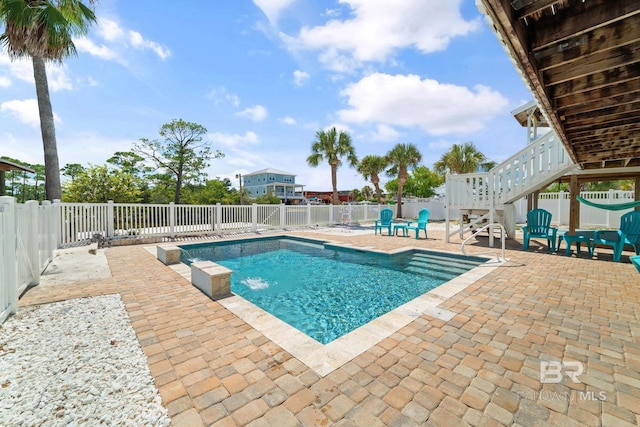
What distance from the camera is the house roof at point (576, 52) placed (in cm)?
175

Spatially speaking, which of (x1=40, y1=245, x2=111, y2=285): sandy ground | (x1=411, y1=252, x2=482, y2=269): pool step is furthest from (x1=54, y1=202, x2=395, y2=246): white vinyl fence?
(x1=411, y1=252, x2=482, y2=269): pool step

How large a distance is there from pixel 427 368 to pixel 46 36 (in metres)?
12.4

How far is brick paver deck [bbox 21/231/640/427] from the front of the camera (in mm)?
1533

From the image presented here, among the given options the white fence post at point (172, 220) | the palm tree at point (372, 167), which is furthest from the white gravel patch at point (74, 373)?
the palm tree at point (372, 167)

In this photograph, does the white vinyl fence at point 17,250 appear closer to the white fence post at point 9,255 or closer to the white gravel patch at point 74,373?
the white fence post at point 9,255

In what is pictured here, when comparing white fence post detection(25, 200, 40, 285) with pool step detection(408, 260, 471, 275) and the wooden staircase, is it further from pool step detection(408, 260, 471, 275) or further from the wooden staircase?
the wooden staircase

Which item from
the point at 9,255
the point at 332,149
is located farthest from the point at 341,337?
the point at 332,149

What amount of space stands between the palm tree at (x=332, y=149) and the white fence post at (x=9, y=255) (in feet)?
51.4

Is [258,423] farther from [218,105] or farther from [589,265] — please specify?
[218,105]

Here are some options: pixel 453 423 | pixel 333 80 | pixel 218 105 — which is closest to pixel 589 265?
pixel 453 423

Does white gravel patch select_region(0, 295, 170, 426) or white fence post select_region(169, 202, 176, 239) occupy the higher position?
white fence post select_region(169, 202, 176, 239)

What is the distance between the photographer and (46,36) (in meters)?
7.79

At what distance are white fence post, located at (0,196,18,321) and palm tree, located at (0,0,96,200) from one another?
7600 mm

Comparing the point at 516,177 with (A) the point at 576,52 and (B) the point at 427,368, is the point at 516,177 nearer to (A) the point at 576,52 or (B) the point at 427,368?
(A) the point at 576,52
